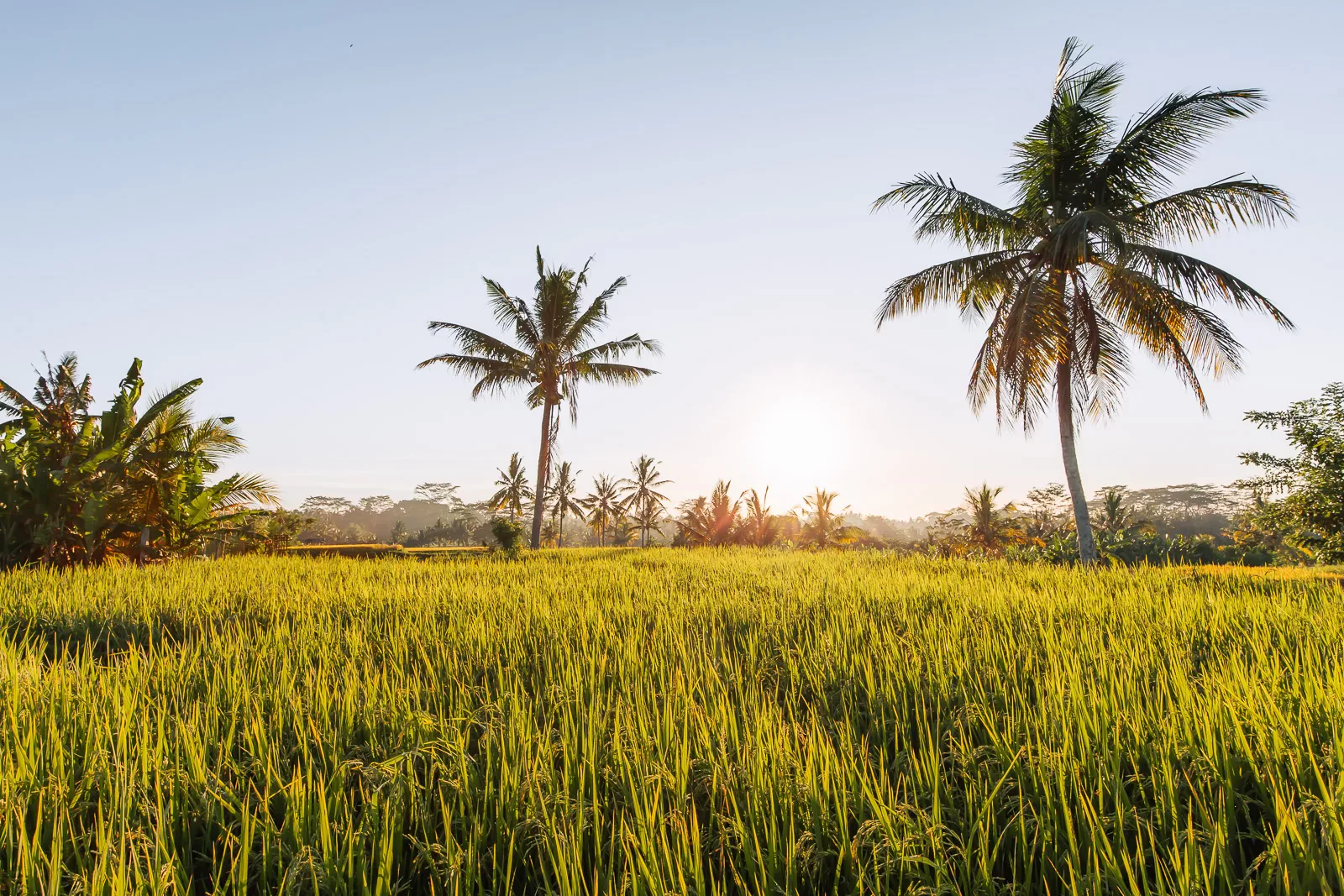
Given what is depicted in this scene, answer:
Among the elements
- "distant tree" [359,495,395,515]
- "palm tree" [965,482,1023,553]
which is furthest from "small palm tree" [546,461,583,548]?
"distant tree" [359,495,395,515]

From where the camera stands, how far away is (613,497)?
53312 mm

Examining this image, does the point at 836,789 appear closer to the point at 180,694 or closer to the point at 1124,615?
the point at 180,694

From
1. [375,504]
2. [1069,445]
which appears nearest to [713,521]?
[1069,445]

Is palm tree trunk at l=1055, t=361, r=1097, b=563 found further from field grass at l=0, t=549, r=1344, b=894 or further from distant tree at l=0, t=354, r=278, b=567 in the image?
distant tree at l=0, t=354, r=278, b=567

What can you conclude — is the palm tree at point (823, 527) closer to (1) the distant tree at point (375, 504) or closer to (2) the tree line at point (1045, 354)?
(2) the tree line at point (1045, 354)

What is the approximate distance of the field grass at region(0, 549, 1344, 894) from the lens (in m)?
1.50

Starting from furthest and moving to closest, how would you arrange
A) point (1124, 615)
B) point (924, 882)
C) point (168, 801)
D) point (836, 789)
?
point (1124, 615) → point (168, 801) → point (836, 789) → point (924, 882)

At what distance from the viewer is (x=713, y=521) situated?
30.3 meters

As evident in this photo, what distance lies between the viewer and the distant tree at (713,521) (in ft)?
94.9

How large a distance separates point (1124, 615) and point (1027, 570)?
393cm

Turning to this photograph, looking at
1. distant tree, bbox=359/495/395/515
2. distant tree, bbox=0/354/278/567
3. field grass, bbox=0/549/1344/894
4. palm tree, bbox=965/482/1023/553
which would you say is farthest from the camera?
distant tree, bbox=359/495/395/515

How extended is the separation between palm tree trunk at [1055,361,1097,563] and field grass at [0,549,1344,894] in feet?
25.5

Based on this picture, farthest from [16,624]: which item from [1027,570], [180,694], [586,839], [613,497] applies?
[613,497]

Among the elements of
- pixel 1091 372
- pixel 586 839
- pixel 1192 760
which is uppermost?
pixel 1091 372
